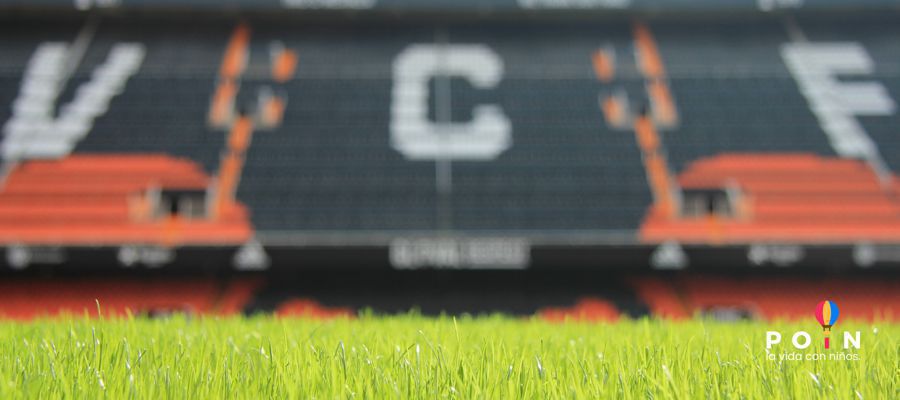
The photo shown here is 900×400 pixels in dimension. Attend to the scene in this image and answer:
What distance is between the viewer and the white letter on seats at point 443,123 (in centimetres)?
1048

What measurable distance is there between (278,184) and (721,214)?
555cm

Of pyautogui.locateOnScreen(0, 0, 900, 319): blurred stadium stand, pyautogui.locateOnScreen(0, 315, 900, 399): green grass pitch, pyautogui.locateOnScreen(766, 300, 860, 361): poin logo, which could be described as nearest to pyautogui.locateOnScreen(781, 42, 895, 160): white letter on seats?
pyautogui.locateOnScreen(0, 0, 900, 319): blurred stadium stand

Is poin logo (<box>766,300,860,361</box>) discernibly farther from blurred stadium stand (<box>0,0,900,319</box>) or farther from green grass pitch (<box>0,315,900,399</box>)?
blurred stadium stand (<box>0,0,900,319</box>)

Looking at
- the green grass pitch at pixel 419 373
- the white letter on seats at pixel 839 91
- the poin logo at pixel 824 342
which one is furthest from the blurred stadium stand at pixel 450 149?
the green grass pitch at pixel 419 373

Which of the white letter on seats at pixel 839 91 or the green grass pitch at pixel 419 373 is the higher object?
the white letter on seats at pixel 839 91

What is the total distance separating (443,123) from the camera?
11.0 metres

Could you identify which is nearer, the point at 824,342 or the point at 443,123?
the point at 824,342

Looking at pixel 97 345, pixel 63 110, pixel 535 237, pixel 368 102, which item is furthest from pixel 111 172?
pixel 97 345

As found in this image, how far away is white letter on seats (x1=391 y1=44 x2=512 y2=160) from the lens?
1048 centimetres

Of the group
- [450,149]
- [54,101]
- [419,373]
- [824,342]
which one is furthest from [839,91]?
[419,373]

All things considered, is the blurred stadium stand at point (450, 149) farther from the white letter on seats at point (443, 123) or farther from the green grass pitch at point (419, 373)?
the green grass pitch at point (419, 373)

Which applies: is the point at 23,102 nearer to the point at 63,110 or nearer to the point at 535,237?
the point at 63,110

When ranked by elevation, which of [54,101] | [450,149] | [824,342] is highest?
[54,101]

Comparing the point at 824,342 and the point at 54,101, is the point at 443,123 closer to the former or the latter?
the point at 54,101
